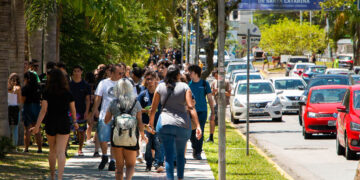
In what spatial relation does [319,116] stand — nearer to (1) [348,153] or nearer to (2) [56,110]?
(1) [348,153]

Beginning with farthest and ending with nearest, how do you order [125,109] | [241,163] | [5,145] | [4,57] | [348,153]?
[348,153]
[241,163]
[4,57]
[5,145]
[125,109]

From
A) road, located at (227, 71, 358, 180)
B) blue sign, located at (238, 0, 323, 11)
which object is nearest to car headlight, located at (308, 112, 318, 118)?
road, located at (227, 71, 358, 180)

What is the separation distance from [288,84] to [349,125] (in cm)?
1780

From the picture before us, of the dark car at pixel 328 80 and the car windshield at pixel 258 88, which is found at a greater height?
the dark car at pixel 328 80

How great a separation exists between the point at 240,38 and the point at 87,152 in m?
6.43

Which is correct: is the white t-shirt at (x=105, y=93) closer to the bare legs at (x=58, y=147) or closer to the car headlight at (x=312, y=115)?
the bare legs at (x=58, y=147)

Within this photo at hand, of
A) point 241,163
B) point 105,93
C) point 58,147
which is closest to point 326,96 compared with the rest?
point 241,163

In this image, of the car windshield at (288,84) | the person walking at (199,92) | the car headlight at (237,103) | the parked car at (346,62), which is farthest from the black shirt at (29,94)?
the parked car at (346,62)

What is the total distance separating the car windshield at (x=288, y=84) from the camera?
3261 cm

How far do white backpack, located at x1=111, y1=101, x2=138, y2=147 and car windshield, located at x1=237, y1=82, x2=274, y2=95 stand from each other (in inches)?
751

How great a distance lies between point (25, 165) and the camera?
13023 mm

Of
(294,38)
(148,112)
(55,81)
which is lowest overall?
(148,112)

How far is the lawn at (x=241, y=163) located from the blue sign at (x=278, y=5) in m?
24.8

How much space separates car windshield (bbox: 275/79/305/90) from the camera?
107 ft
